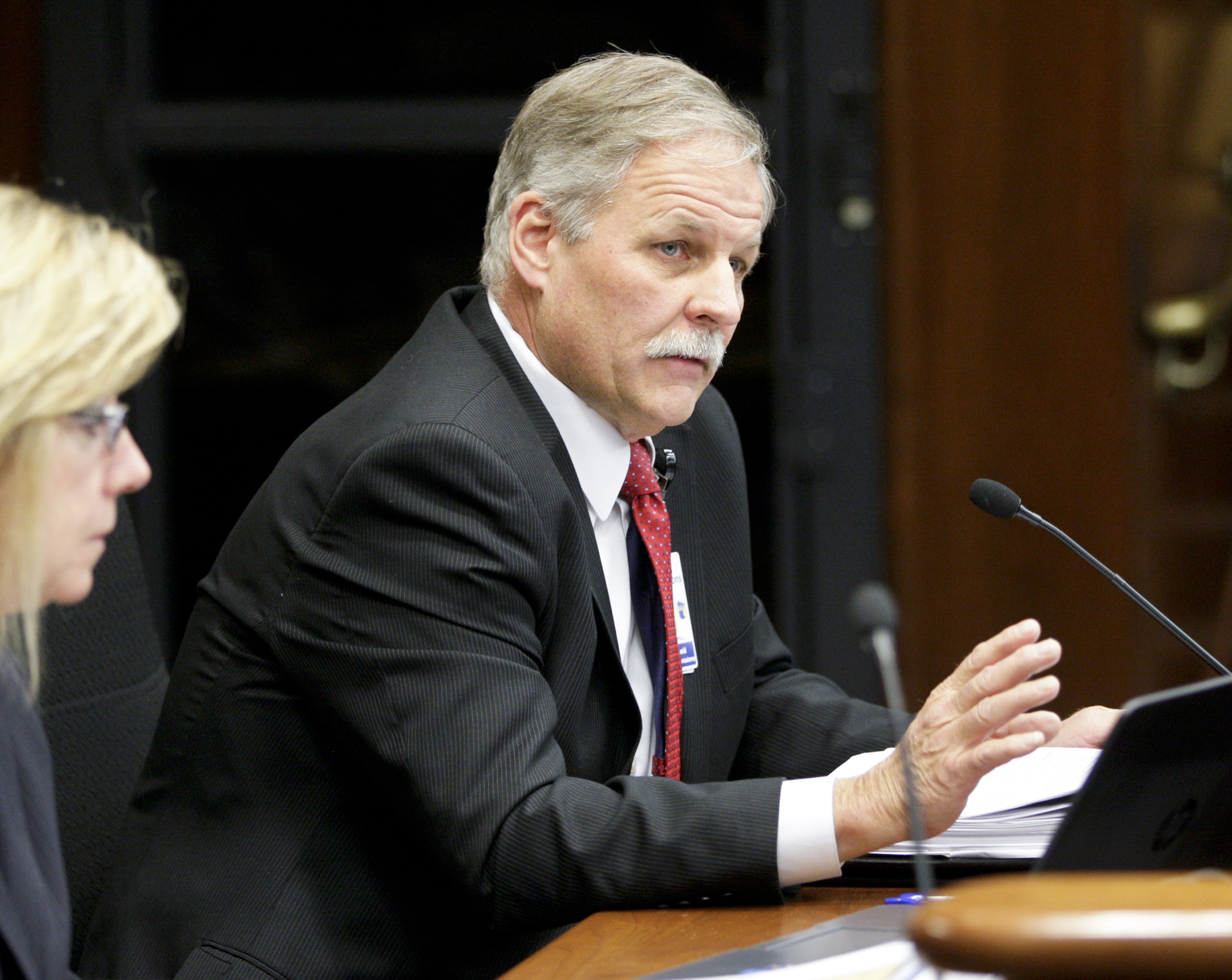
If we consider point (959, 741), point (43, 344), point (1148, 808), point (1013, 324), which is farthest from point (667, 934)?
point (1013, 324)

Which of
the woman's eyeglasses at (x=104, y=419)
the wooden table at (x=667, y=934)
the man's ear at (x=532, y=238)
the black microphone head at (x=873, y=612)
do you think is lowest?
the wooden table at (x=667, y=934)

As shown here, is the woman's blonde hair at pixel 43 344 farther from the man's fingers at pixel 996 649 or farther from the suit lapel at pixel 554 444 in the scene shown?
the man's fingers at pixel 996 649

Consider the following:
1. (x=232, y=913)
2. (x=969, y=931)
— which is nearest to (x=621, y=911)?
(x=232, y=913)

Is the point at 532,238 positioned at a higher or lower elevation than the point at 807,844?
higher

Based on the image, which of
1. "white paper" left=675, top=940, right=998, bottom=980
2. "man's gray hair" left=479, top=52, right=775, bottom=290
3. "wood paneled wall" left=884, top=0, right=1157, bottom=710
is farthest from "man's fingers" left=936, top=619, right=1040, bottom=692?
"wood paneled wall" left=884, top=0, right=1157, bottom=710

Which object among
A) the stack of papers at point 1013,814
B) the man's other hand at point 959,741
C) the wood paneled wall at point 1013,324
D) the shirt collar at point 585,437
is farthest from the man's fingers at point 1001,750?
the wood paneled wall at point 1013,324

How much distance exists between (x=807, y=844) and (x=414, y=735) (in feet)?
1.07

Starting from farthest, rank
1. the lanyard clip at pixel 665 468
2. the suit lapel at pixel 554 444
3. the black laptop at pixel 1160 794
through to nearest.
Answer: the lanyard clip at pixel 665 468 < the suit lapel at pixel 554 444 < the black laptop at pixel 1160 794

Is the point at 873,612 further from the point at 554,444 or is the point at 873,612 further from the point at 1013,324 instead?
the point at 1013,324

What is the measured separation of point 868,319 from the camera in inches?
139

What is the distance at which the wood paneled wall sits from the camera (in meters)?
3.38

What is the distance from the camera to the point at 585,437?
1565 millimetres

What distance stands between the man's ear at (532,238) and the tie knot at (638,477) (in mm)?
198

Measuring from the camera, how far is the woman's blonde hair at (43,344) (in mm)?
1021
